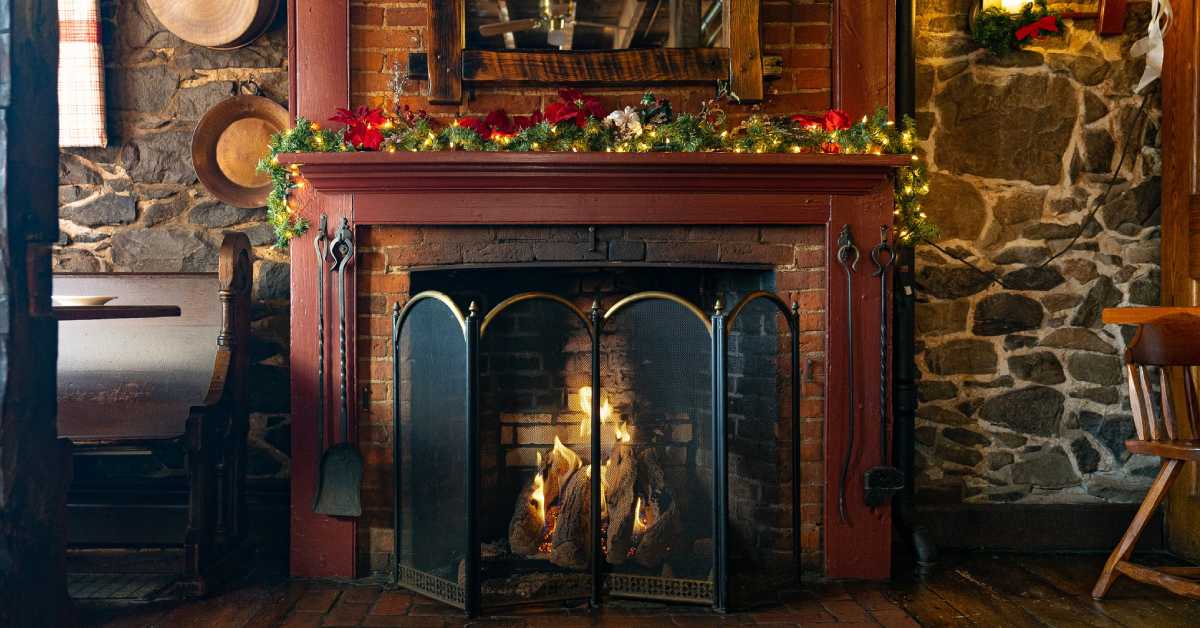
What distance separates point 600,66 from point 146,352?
2072 millimetres

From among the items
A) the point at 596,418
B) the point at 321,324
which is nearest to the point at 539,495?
the point at 596,418

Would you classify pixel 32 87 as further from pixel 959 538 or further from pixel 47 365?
pixel 959 538

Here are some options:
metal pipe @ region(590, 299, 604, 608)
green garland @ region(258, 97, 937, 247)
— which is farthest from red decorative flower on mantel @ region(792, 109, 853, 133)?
metal pipe @ region(590, 299, 604, 608)

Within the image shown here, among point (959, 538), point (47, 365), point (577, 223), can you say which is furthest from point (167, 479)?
point (959, 538)

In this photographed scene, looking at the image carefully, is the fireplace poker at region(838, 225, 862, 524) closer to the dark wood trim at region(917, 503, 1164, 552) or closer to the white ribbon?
the dark wood trim at region(917, 503, 1164, 552)

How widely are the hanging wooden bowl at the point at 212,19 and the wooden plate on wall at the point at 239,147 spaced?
0.24 m

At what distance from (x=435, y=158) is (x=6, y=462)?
4.75 feet

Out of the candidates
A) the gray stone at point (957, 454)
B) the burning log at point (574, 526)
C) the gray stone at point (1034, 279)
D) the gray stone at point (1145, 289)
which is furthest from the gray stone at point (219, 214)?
the gray stone at point (1145, 289)

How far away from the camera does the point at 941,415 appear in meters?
3.34

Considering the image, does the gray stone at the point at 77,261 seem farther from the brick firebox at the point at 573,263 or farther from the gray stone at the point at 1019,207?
the gray stone at the point at 1019,207

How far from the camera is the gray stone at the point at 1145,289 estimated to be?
3.33 metres

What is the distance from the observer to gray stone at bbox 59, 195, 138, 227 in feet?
11.0

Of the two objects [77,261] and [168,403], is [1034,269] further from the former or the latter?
[77,261]

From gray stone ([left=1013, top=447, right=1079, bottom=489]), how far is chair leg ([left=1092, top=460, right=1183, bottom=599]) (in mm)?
560
